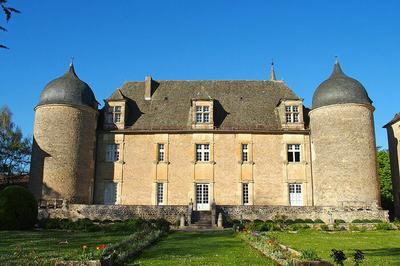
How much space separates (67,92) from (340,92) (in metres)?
16.6

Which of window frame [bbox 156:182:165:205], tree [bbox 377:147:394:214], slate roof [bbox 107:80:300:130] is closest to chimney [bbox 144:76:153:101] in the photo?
slate roof [bbox 107:80:300:130]

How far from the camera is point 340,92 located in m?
26.3

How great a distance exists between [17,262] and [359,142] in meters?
20.9

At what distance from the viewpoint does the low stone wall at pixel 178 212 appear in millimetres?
23906

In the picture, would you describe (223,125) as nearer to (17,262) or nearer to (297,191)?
(297,191)

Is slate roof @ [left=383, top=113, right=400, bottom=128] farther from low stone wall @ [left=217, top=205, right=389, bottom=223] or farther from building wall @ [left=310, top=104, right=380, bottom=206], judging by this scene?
low stone wall @ [left=217, top=205, right=389, bottom=223]

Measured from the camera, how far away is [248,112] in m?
28.9

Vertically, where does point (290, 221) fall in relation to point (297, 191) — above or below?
below

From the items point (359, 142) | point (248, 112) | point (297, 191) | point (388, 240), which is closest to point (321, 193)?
point (297, 191)

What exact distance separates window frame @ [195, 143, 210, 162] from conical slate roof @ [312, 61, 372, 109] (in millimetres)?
7175

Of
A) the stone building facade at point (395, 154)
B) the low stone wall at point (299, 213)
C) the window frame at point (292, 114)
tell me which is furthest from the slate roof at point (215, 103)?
the stone building facade at point (395, 154)

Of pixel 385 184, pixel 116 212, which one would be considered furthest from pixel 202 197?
pixel 385 184

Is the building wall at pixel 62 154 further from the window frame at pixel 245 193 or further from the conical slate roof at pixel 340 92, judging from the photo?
the conical slate roof at pixel 340 92

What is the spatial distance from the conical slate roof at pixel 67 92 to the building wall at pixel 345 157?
14415 mm
